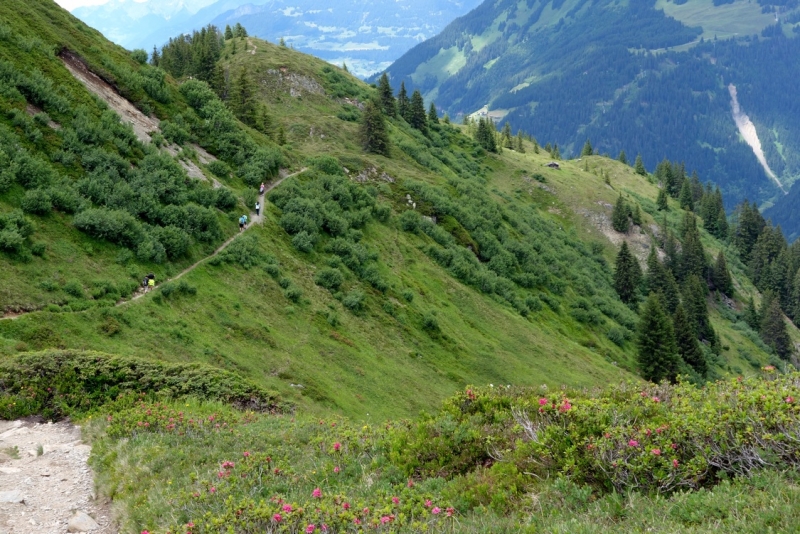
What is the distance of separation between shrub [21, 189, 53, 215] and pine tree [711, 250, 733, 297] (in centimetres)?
14742

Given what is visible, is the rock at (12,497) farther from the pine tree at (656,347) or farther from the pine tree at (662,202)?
the pine tree at (662,202)

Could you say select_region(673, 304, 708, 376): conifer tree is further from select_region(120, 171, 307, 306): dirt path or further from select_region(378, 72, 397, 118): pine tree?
select_region(378, 72, 397, 118): pine tree

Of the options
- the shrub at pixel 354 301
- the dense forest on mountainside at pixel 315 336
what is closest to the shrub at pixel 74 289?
the dense forest on mountainside at pixel 315 336

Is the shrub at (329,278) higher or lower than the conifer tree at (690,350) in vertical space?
higher

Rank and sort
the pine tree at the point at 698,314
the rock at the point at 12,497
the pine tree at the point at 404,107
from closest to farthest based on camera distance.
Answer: the rock at the point at 12,497, the pine tree at the point at 698,314, the pine tree at the point at 404,107

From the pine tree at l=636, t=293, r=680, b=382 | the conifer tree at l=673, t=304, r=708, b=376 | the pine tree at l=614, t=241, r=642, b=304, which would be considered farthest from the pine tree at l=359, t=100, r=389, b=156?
the conifer tree at l=673, t=304, r=708, b=376

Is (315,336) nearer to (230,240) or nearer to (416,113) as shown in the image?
(230,240)

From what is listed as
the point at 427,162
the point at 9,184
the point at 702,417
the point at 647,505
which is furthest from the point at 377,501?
the point at 427,162

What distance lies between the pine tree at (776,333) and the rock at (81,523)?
140 m

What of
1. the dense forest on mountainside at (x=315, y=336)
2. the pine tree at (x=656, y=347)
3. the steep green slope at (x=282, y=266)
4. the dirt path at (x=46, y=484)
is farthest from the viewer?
the pine tree at (x=656, y=347)

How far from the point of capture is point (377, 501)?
10961mm

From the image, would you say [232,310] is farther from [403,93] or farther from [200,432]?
[403,93]

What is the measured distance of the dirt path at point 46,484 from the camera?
11977mm

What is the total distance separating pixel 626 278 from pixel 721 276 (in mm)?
44994
